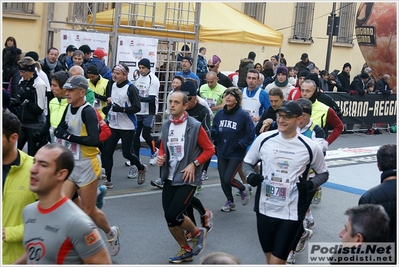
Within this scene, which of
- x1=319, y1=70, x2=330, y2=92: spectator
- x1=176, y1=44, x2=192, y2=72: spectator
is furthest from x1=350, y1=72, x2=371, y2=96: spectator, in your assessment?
x1=176, y1=44, x2=192, y2=72: spectator

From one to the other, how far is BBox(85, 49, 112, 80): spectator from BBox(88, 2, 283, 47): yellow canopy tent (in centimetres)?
129

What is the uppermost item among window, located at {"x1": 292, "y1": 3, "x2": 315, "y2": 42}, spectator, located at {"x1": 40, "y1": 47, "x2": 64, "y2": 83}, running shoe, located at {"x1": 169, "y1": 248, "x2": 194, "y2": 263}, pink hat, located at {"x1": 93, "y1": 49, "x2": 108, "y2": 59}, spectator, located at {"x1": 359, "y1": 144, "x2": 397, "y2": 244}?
window, located at {"x1": 292, "y1": 3, "x2": 315, "y2": 42}

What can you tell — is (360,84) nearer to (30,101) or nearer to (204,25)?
(204,25)

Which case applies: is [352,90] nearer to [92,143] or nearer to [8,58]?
[8,58]

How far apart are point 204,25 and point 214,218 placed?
763 cm

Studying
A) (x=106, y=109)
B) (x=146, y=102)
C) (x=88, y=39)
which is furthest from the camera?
(x=88, y=39)

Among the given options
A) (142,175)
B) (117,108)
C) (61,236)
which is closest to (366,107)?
(142,175)

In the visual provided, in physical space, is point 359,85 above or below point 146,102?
above

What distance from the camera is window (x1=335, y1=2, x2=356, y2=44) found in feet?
102

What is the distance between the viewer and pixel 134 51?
1450 centimetres

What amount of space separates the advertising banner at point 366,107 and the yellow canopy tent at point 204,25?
299 centimetres

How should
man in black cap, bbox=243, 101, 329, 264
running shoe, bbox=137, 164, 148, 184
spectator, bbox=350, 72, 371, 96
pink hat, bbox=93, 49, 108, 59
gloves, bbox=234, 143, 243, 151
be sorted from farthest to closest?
spectator, bbox=350, 72, 371, 96 → pink hat, bbox=93, 49, 108, 59 → running shoe, bbox=137, 164, 148, 184 → gloves, bbox=234, 143, 243, 151 → man in black cap, bbox=243, 101, 329, 264

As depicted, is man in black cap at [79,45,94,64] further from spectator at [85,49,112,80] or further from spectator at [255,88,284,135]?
spectator at [255,88,284,135]

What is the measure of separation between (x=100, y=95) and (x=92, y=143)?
473cm
